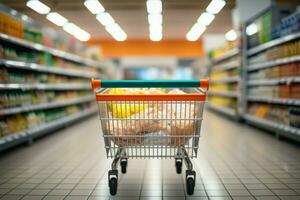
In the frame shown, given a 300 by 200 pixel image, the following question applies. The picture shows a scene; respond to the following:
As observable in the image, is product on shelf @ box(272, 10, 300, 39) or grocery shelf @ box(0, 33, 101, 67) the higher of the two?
product on shelf @ box(272, 10, 300, 39)

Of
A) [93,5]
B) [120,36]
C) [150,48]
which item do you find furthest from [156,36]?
[93,5]

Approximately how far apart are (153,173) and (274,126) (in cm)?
302

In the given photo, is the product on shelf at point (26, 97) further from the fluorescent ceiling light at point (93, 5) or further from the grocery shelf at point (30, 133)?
the fluorescent ceiling light at point (93, 5)

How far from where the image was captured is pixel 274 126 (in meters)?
5.47

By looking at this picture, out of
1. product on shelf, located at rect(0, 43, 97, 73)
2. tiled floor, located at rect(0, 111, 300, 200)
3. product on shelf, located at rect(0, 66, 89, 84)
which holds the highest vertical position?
product on shelf, located at rect(0, 43, 97, 73)

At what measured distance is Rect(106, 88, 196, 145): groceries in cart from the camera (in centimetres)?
247

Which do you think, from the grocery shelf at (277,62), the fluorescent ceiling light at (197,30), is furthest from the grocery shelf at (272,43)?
the fluorescent ceiling light at (197,30)

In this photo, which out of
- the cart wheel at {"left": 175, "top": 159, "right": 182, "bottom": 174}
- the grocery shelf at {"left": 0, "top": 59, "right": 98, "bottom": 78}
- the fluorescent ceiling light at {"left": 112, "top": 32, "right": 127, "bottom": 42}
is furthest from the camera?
the fluorescent ceiling light at {"left": 112, "top": 32, "right": 127, "bottom": 42}

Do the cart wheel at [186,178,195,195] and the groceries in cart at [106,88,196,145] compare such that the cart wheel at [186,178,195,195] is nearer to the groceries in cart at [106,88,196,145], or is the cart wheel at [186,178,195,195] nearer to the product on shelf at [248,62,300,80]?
the groceries in cart at [106,88,196,145]

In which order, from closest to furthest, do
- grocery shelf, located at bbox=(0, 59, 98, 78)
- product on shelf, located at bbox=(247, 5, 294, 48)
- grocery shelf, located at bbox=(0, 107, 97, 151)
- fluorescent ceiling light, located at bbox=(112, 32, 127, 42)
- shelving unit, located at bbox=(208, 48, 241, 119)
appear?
1. grocery shelf, located at bbox=(0, 107, 97, 151)
2. grocery shelf, located at bbox=(0, 59, 98, 78)
3. product on shelf, located at bbox=(247, 5, 294, 48)
4. shelving unit, located at bbox=(208, 48, 241, 119)
5. fluorescent ceiling light, located at bbox=(112, 32, 127, 42)

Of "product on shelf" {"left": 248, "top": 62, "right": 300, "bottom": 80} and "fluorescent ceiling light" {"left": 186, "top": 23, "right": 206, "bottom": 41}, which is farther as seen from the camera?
"fluorescent ceiling light" {"left": 186, "top": 23, "right": 206, "bottom": 41}

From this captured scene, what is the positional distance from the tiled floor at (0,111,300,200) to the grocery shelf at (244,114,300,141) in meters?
0.19

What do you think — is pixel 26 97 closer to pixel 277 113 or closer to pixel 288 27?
pixel 277 113

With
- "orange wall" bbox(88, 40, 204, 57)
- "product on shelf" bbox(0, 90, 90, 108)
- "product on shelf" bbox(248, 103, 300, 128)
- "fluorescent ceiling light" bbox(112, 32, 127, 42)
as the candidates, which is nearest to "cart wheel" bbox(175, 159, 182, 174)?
"product on shelf" bbox(248, 103, 300, 128)
